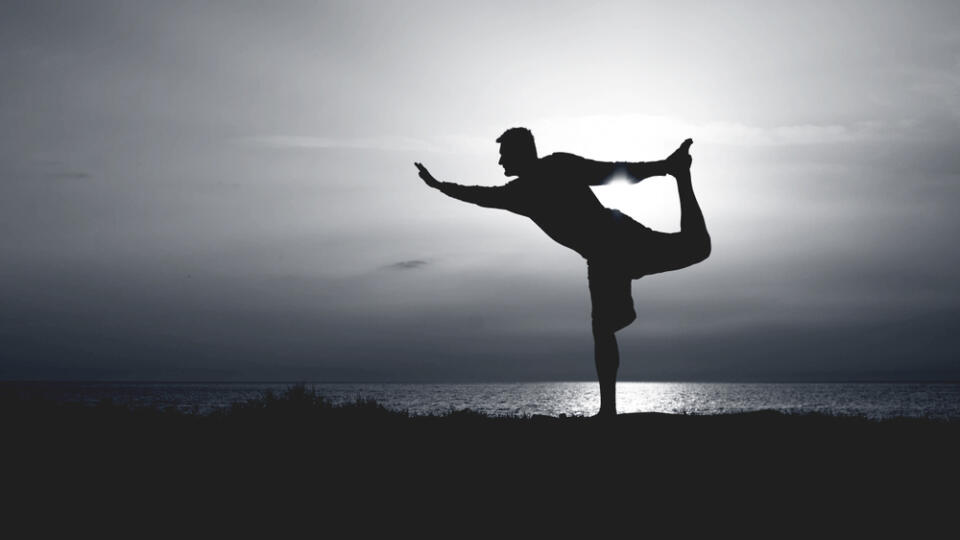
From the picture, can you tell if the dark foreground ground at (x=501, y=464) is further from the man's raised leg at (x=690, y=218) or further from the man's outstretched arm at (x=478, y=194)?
the man's outstretched arm at (x=478, y=194)

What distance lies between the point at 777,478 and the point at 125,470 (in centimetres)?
640

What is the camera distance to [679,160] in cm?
820

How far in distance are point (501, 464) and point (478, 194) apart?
328cm

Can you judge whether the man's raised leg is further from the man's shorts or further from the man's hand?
the man's hand

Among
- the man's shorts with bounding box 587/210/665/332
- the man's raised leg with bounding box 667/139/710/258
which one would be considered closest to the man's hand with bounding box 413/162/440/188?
the man's shorts with bounding box 587/210/665/332

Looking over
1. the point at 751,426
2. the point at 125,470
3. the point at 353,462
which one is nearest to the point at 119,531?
the point at 125,470

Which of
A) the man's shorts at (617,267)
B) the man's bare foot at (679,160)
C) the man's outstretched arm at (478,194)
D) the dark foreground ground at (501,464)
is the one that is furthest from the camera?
the man's shorts at (617,267)

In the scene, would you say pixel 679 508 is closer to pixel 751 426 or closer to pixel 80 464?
pixel 751 426

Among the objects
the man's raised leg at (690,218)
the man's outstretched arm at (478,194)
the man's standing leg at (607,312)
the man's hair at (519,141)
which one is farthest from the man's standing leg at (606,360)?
the man's hair at (519,141)

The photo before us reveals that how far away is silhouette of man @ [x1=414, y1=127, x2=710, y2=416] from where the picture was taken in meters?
8.07

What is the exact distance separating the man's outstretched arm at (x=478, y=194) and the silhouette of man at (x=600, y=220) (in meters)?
0.01

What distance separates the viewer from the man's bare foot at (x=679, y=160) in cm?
818

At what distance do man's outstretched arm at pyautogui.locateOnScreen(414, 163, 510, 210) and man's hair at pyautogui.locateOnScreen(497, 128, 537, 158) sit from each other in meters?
0.58

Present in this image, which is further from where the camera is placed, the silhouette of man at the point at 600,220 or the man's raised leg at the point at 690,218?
the man's raised leg at the point at 690,218
